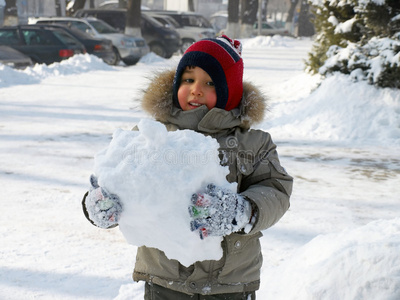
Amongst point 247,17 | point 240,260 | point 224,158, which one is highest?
point 224,158

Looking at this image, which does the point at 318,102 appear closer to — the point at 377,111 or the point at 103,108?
the point at 377,111

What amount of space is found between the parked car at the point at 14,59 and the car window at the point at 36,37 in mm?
874

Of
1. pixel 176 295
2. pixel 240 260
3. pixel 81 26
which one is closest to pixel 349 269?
pixel 240 260

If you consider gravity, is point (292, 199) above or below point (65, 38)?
below

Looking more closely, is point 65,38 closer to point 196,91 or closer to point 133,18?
point 133,18

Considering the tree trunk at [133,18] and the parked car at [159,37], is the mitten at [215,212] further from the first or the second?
the tree trunk at [133,18]

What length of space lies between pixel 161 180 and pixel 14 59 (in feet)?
43.8

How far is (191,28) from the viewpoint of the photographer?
2459 centimetres

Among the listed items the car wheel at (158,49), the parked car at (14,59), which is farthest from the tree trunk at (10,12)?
the parked car at (14,59)

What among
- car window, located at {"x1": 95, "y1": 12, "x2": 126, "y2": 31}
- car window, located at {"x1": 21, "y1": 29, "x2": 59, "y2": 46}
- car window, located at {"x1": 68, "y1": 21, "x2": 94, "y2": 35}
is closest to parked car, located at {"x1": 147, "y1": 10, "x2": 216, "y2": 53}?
car window, located at {"x1": 95, "y1": 12, "x2": 126, "y2": 31}

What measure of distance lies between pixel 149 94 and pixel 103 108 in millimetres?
7978

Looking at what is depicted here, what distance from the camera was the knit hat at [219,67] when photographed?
208 cm

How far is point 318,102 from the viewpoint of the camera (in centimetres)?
833

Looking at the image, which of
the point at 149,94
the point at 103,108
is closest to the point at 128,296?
the point at 149,94
